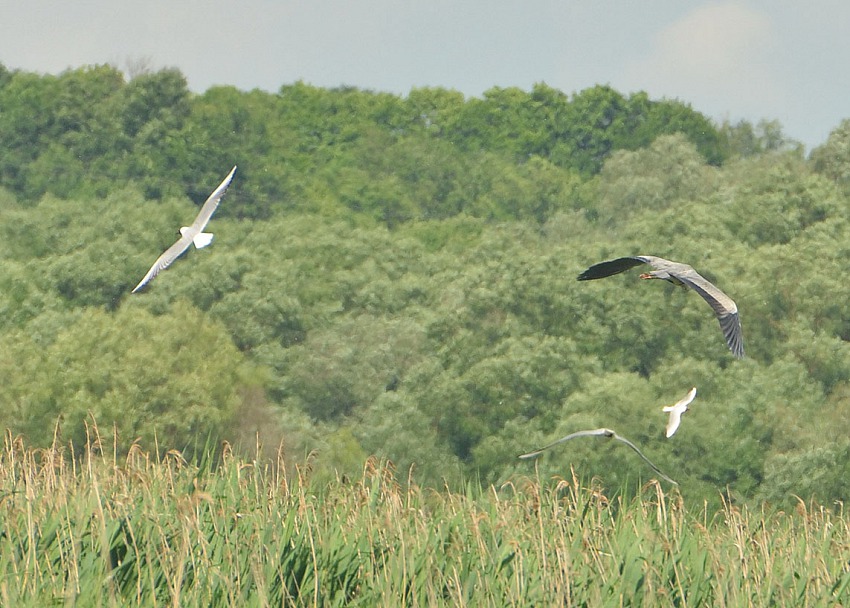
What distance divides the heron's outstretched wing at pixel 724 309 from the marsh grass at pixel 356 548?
895 millimetres

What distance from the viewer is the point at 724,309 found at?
27.2ft

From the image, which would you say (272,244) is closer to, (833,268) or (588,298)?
(588,298)

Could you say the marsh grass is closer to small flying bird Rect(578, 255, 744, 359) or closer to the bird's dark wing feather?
small flying bird Rect(578, 255, 744, 359)

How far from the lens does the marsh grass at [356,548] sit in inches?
253

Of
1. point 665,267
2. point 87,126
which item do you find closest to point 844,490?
point 665,267

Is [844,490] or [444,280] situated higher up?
[444,280]

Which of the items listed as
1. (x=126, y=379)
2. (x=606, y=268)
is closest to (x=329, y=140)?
(x=126, y=379)

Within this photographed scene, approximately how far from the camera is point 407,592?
687 centimetres

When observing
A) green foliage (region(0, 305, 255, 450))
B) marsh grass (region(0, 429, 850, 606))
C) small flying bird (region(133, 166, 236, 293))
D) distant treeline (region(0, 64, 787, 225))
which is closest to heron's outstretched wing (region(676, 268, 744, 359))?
marsh grass (region(0, 429, 850, 606))

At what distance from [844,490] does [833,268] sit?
8899 millimetres

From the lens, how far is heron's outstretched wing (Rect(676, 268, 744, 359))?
8180mm

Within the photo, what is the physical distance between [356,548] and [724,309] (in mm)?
2475

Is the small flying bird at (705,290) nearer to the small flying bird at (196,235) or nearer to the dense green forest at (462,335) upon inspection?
the small flying bird at (196,235)

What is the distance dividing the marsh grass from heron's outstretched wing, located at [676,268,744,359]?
90 cm
